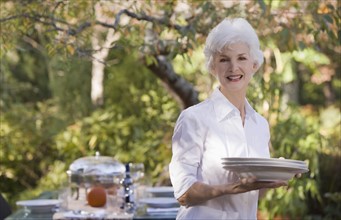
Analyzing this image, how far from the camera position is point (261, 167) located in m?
2.49

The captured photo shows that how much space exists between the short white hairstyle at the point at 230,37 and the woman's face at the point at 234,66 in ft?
0.04

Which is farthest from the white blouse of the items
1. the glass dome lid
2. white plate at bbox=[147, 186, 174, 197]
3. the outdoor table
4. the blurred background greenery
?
white plate at bbox=[147, 186, 174, 197]

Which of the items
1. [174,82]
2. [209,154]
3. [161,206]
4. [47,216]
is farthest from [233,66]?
[174,82]

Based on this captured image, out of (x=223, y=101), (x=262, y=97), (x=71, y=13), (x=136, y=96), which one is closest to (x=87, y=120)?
(x=136, y=96)

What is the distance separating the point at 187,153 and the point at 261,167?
0.24 meters

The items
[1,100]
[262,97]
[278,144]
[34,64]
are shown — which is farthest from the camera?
[34,64]

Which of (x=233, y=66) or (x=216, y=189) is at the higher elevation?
(x=233, y=66)

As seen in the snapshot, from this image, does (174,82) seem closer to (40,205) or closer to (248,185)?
(40,205)

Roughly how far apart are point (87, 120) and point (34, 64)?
506 centimetres

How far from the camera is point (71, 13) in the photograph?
17.4 feet

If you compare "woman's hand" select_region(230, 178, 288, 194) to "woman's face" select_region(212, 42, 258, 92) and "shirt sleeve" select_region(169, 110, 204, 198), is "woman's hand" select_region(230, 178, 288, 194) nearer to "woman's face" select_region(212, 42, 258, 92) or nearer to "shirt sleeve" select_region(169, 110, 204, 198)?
"shirt sleeve" select_region(169, 110, 204, 198)

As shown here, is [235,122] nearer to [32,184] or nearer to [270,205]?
[270,205]

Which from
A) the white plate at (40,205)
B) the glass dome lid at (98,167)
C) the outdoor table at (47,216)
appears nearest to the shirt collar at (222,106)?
the outdoor table at (47,216)

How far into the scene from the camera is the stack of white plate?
248 cm
